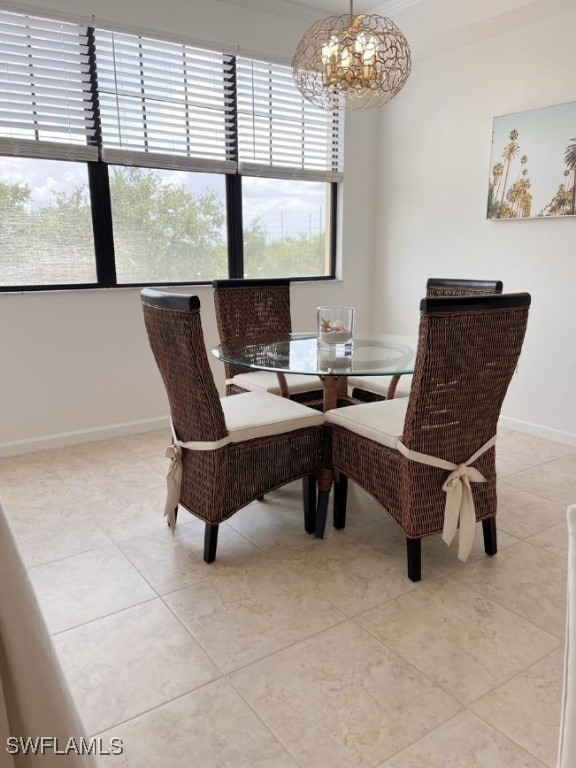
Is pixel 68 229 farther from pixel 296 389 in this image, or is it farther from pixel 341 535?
pixel 341 535

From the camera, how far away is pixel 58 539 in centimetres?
225

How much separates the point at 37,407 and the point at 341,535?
1.99 metres

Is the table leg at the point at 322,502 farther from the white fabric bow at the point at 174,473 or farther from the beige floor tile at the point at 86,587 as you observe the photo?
the beige floor tile at the point at 86,587

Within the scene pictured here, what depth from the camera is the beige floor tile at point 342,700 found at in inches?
51.3

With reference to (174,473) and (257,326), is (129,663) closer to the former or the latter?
(174,473)

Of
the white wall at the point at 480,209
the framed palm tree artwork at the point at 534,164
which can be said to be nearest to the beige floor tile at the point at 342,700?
the white wall at the point at 480,209

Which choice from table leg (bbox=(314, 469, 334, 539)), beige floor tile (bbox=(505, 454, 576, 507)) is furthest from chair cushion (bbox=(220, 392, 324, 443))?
beige floor tile (bbox=(505, 454, 576, 507))

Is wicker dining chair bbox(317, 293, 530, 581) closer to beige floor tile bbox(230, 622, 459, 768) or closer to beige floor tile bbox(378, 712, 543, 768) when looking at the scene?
beige floor tile bbox(230, 622, 459, 768)

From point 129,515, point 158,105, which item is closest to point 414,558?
point 129,515

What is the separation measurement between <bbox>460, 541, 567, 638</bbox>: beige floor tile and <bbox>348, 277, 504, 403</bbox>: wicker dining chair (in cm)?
88

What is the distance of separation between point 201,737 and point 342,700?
0.37 metres

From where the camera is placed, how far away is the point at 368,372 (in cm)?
205

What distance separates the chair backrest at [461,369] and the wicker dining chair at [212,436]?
51 cm

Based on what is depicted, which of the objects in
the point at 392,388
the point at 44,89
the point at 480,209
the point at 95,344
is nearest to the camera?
the point at 392,388
